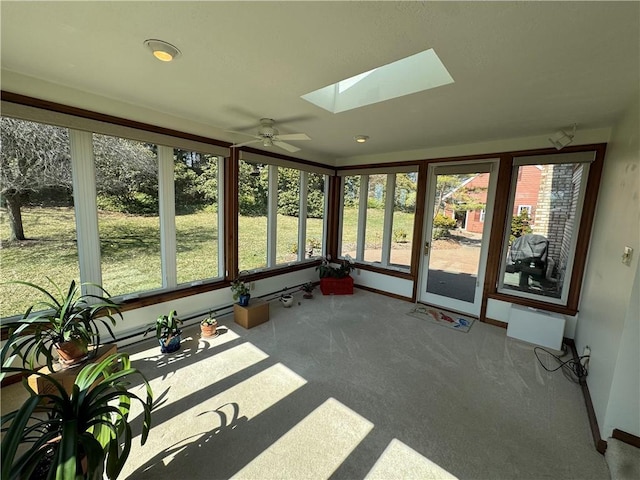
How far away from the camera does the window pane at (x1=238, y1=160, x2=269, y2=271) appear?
368 cm

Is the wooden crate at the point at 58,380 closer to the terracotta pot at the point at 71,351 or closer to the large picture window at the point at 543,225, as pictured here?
the terracotta pot at the point at 71,351

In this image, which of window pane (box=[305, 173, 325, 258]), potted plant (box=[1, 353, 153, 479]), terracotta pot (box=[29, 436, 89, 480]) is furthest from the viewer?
window pane (box=[305, 173, 325, 258])

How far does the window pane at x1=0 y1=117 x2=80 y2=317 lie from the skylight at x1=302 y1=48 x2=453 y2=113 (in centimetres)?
220

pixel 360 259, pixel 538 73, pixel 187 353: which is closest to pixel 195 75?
pixel 538 73

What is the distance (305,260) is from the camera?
191 inches

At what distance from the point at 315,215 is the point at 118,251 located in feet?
9.77

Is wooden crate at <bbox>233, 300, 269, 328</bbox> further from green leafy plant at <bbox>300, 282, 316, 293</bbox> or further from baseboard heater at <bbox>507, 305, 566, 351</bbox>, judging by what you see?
baseboard heater at <bbox>507, 305, 566, 351</bbox>

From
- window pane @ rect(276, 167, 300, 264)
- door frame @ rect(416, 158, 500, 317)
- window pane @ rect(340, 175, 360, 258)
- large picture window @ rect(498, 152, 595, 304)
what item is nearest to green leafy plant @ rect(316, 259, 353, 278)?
window pane @ rect(340, 175, 360, 258)

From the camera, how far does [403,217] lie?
436 cm

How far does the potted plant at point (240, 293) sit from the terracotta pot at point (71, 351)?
1.56 metres

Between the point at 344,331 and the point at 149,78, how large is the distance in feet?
9.85

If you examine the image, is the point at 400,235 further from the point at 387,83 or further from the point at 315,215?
the point at 387,83

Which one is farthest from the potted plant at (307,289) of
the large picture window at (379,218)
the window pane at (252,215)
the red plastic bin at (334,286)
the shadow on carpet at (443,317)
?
the shadow on carpet at (443,317)

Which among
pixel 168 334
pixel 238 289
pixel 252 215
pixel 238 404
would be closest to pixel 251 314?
pixel 238 289
